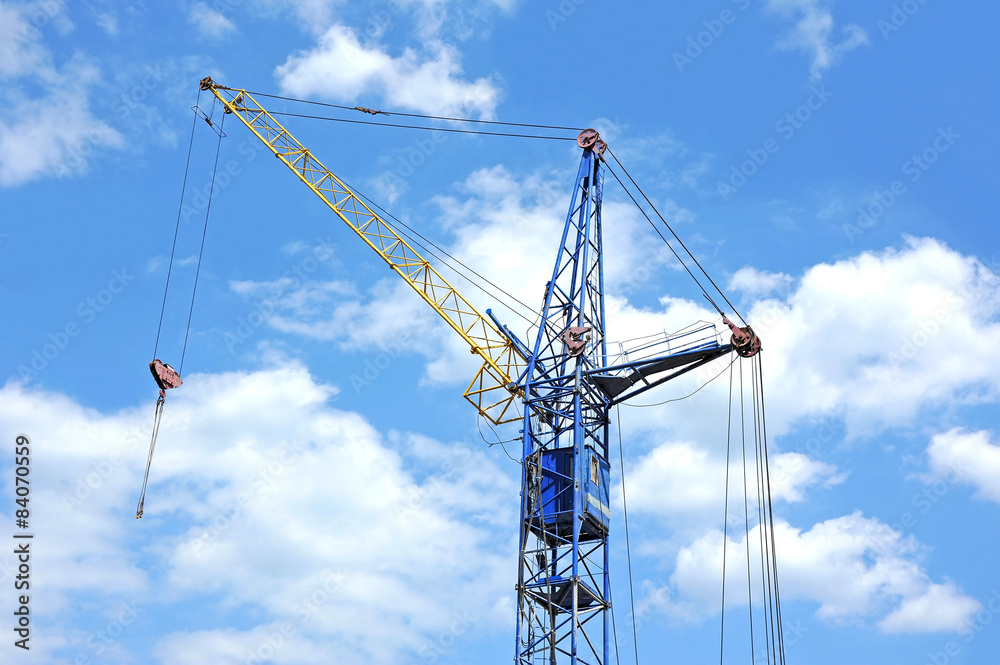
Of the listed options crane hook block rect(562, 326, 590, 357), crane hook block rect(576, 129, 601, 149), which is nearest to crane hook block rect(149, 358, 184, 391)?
crane hook block rect(562, 326, 590, 357)

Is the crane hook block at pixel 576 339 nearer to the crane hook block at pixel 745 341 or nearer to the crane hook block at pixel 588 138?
the crane hook block at pixel 745 341

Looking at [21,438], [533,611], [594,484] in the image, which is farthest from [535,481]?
[21,438]

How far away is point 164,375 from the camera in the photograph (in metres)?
48.0

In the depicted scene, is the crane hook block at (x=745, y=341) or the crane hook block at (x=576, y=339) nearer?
the crane hook block at (x=745, y=341)

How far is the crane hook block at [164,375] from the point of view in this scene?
47.8 m

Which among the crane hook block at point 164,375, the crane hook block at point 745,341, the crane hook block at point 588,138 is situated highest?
the crane hook block at point 588,138

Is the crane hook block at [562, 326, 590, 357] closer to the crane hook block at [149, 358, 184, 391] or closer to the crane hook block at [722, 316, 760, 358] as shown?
the crane hook block at [722, 316, 760, 358]

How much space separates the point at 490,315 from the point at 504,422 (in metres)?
5.71

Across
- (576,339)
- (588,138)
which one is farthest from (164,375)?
(588,138)

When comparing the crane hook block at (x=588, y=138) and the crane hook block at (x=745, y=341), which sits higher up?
the crane hook block at (x=588, y=138)

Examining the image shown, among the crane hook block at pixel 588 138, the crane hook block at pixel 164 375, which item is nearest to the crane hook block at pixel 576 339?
the crane hook block at pixel 588 138

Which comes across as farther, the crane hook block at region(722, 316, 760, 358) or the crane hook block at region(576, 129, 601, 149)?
the crane hook block at region(576, 129, 601, 149)

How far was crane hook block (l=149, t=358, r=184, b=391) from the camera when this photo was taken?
157 feet

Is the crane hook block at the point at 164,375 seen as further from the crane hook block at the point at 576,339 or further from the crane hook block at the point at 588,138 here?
the crane hook block at the point at 588,138
